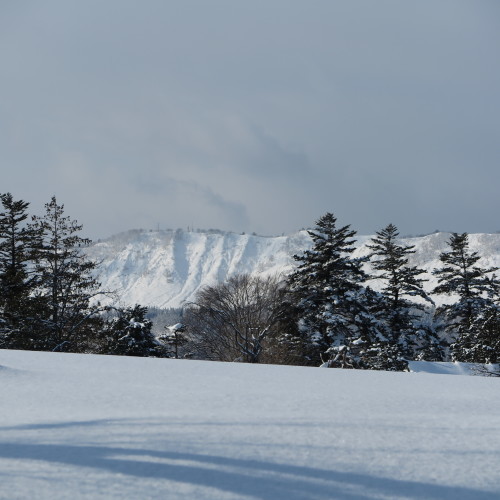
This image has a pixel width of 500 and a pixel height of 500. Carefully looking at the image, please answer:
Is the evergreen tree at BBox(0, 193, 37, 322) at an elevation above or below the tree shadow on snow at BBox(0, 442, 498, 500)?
above

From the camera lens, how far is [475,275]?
30891 mm

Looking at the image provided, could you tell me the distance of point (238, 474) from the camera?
254 centimetres

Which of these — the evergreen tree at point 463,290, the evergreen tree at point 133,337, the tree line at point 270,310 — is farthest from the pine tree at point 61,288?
the evergreen tree at point 463,290

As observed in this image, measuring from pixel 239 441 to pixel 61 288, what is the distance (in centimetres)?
2047

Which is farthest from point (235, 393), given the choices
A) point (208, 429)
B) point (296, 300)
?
point (296, 300)

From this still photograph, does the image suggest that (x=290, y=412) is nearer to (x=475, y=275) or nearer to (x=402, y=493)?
(x=402, y=493)

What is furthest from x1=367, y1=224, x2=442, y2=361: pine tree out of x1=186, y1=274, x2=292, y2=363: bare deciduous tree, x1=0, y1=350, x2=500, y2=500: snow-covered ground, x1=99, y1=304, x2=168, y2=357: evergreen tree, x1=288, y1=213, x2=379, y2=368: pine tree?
x1=0, y1=350, x2=500, y2=500: snow-covered ground

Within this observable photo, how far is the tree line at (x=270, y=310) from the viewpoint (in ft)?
70.3

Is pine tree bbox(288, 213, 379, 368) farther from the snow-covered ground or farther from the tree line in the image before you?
the snow-covered ground

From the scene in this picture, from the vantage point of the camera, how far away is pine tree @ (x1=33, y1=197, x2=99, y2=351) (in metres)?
20.8

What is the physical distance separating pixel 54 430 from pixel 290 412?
5.76ft

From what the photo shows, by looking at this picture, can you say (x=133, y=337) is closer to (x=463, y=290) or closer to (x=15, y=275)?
(x=15, y=275)

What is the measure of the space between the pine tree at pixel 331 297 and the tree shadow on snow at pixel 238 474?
820 inches

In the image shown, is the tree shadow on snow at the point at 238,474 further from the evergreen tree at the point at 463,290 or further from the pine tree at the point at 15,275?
the evergreen tree at the point at 463,290
